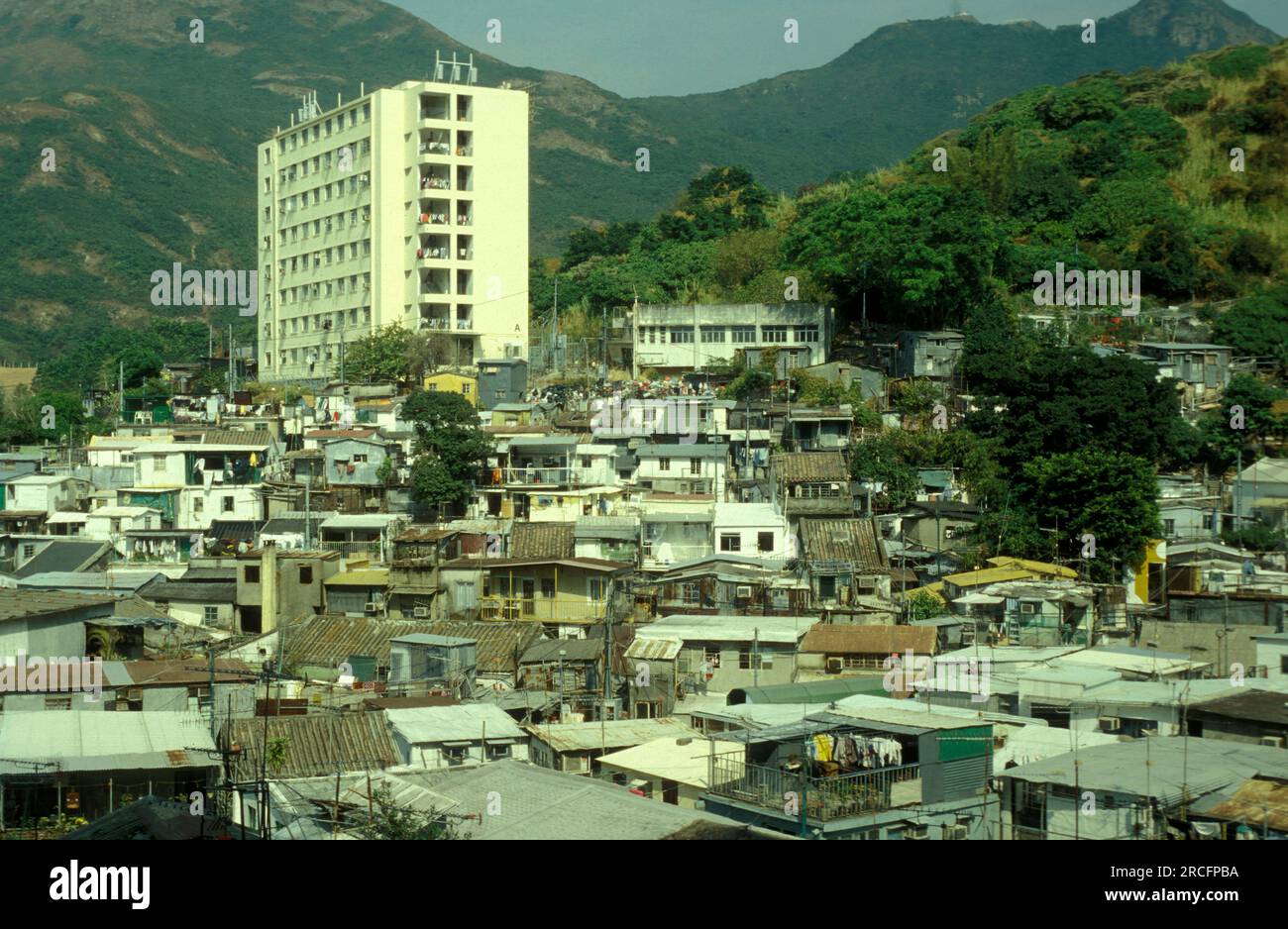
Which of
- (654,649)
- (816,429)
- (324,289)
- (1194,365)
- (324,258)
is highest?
(324,258)

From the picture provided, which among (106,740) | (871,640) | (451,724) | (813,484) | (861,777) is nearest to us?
(861,777)

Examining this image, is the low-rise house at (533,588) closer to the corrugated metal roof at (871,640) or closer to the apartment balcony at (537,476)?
the apartment balcony at (537,476)

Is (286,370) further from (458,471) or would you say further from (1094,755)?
(1094,755)

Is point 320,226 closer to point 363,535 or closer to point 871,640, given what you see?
point 363,535

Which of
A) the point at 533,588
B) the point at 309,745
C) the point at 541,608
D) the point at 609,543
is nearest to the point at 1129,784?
the point at 309,745

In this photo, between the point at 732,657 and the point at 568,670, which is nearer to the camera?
the point at 568,670

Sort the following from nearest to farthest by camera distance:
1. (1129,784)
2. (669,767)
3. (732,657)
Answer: (1129,784)
(669,767)
(732,657)
